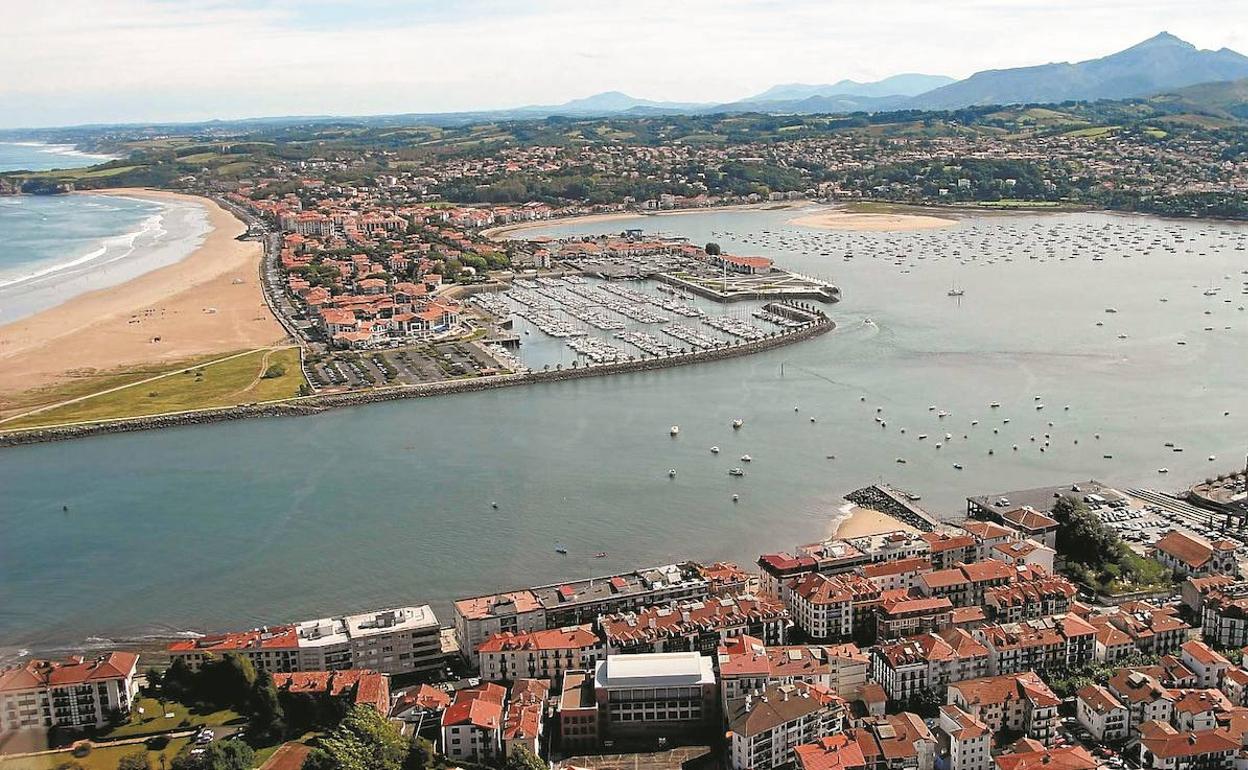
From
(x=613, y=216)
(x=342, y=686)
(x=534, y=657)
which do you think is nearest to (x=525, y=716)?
(x=534, y=657)

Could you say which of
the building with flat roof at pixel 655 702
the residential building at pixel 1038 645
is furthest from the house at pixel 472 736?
the residential building at pixel 1038 645

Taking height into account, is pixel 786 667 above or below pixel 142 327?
below

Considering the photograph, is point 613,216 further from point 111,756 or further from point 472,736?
point 111,756

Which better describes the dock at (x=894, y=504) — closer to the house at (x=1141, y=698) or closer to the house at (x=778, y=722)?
the house at (x=1141, y=698)

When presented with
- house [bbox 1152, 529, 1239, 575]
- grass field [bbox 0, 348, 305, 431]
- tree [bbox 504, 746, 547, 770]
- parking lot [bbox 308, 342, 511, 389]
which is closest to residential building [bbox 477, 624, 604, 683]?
tree [bbox 504, 746, 547, 770]

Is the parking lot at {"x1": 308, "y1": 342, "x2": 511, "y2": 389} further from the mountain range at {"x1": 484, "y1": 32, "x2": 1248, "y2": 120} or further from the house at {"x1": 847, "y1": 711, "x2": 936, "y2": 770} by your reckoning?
the mountain range at {"x1": 484, "y1": 32, "x2": 1248, "y2": 120}

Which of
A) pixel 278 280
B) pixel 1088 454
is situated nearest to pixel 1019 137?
pixel 278 280
